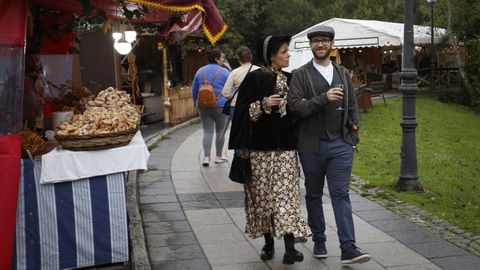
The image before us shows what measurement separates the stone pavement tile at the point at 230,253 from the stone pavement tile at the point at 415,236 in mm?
1472

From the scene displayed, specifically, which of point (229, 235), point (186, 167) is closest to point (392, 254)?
point (229, 235)

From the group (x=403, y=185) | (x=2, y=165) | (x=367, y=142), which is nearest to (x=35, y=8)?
(x=2, y=165)

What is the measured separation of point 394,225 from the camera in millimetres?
6199

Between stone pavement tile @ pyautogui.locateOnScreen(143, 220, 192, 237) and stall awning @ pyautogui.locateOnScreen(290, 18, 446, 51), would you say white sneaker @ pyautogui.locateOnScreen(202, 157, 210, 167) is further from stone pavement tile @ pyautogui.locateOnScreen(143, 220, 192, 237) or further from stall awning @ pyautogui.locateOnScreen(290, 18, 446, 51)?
stall awning @ pyautogui.locateOnScreen(290, 18, 446, 51)

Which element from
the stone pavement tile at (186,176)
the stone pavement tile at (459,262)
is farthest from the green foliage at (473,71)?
the stone pavement tile at (459,262)

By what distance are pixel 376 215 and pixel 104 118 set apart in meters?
3.27

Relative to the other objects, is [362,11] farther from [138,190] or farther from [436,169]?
[138,190]

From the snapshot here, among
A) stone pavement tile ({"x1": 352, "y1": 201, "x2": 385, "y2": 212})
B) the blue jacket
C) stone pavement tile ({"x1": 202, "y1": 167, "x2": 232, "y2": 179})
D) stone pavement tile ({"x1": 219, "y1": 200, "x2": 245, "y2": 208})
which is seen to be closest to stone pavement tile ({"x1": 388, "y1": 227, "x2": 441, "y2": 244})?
stone pavement tile ({"x1": 352, "y1": 201, "x2": 385, "y2": 212})

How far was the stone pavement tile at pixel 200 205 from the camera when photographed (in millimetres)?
6973

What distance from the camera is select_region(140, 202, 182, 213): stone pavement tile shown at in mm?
6879

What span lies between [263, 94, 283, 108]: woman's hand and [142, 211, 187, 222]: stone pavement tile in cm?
226

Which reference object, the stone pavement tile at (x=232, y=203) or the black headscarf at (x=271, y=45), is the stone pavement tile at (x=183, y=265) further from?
the stone pavement tile at (x=232, y=203)

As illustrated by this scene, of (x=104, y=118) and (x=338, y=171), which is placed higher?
(x=104, y=118)

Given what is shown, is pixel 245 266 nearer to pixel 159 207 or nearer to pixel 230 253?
pixel 230 253
